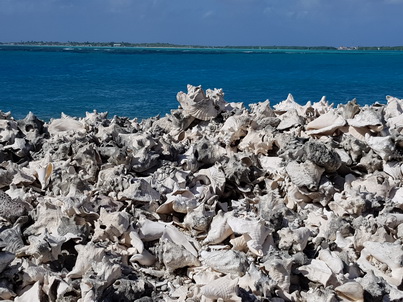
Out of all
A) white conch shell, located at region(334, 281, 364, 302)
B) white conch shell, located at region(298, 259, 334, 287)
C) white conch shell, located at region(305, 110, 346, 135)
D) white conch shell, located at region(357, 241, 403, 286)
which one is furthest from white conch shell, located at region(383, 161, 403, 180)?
white conch shell, located at region(334, 281, 364, 302)

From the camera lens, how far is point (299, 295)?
281 centimetres

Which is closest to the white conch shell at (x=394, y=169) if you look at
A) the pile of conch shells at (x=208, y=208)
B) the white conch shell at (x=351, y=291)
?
the pile of conch shells at (x=208, y=208)

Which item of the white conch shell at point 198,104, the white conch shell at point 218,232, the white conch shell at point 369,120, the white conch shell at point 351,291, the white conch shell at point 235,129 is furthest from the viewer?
the white conch shell at point 198,104

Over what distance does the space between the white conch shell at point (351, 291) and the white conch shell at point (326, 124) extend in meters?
1.98

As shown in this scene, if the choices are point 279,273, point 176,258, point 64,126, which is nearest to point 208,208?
point 176,258

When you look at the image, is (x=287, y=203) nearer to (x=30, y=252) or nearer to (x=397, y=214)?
(x=397, y=214)

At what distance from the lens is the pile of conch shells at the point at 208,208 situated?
2.76 m

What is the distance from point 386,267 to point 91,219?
6.42 feet

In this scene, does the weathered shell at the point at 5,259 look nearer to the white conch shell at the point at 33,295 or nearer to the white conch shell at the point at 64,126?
the white conch shell at the point at 33,295

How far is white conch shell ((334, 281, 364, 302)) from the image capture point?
8.97 feet

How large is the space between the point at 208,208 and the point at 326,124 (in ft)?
5.46

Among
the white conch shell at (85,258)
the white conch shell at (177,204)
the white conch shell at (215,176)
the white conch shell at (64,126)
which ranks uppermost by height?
the white conch shell at (64,126)

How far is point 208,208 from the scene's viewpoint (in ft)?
11.6

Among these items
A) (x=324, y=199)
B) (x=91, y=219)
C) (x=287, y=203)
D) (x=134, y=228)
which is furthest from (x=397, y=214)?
(x=91, y=219)
